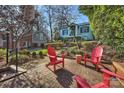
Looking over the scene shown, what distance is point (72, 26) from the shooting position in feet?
10.5

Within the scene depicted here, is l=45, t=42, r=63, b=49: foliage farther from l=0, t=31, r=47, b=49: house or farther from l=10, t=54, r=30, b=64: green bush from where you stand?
l=10, t=54, r=30, b=64: green bush

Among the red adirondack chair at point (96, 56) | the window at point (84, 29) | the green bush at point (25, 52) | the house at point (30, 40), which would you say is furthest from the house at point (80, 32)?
the green bush at point (25, 52)

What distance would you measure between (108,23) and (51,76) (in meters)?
1.37

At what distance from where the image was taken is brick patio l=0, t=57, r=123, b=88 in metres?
2.82

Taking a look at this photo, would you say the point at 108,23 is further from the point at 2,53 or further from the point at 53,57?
the point at 2,53

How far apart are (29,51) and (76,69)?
91cm

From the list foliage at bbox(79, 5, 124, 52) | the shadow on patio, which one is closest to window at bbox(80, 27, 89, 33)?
foliage at bbox(79, 5, 124, 52)

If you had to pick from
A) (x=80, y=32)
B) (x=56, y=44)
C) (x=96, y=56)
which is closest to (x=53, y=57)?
(x=56, y=44)

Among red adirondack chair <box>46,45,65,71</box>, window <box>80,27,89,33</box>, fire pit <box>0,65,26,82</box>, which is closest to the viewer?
fire pit <box>0,65,26,82</box>

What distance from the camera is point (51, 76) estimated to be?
3.08 metres

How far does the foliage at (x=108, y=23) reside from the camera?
10.4ft

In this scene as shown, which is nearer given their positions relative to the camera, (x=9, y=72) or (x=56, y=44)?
(x=9, y=72)

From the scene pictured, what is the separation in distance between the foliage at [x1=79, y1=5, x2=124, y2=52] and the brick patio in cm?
Answer: 61

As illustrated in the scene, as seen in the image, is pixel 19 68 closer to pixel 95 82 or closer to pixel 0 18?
pixel 0 18
